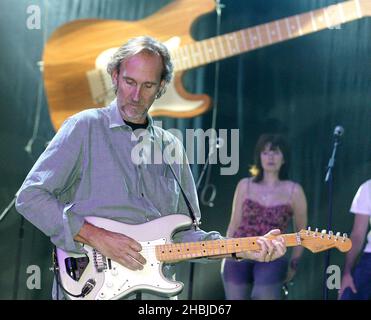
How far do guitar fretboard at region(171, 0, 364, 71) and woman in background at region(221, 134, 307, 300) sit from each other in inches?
23.5

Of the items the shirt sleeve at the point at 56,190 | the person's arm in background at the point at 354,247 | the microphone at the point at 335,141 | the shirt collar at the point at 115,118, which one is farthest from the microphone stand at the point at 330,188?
the shirt sleeve at the point at 56,190

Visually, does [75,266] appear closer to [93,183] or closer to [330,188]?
[93,183]

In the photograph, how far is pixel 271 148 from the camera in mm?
4320

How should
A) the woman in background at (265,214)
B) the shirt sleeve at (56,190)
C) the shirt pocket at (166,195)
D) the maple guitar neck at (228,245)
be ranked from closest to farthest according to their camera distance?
the shirt sleeve at (56,190), the maple guitar neck at (228,245), the shirt pocket at (166,195), the woman in background at (265,214)

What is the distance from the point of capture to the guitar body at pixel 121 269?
9.19ft

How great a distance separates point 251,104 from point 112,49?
957 mm

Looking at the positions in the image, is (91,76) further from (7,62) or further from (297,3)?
(297,3)

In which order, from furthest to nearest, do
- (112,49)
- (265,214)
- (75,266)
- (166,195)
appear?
(112,49)
(265,214)
(166,195)
(75,266)

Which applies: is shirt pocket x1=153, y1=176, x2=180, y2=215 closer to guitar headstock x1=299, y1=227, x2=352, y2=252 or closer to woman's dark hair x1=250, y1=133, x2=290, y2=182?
guitar headstock x1=299, y1=227, x2=352, y2=252

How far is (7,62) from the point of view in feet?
14.3

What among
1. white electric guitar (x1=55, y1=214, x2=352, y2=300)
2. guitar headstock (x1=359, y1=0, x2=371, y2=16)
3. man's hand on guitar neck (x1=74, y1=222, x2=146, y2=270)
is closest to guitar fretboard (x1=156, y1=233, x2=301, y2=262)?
white electric guitar (x1=55, y1=214, x2=352, y2=300)

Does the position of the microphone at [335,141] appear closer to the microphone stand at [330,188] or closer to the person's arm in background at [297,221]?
the microphone stand at [330,188]

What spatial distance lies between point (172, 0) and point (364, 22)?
4.02 ft

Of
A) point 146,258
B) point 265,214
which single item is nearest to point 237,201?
point 265,214
